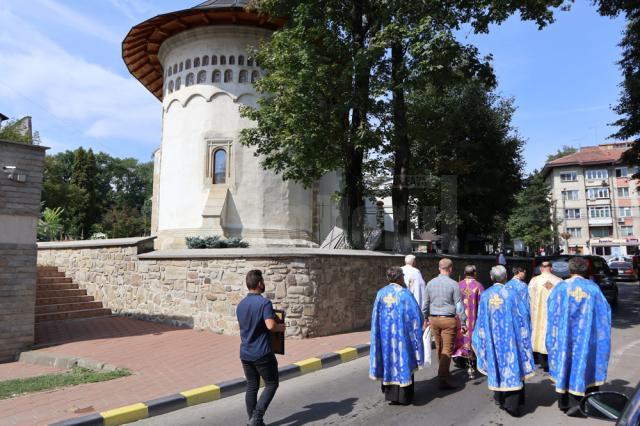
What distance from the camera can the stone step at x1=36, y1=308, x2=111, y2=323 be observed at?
38.7 ft

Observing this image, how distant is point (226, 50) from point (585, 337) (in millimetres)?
18457

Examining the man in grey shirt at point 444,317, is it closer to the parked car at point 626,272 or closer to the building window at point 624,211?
the parked car at point 626,272

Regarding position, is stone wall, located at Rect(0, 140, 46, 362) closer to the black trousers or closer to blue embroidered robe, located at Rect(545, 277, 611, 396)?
the black trousers

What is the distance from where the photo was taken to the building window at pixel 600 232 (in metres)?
61.2

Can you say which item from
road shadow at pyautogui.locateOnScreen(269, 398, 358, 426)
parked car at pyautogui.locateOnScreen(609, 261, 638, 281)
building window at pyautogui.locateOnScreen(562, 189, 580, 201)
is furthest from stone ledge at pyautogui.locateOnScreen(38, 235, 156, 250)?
building window at pyautogui.locateOnScreen(562, 189, 580, 201)

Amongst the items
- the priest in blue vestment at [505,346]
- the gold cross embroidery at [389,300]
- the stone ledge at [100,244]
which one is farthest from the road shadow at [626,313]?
the stone ledge at [100,244]

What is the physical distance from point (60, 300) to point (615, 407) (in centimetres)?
1421

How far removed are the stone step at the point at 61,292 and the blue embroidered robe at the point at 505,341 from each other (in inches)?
477

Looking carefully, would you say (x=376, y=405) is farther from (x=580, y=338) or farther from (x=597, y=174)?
(x=597, y=174)

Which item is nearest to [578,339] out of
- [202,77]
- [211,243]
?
[211,243]

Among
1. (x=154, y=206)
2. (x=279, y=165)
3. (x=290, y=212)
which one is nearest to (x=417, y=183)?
(x=290, y=212)

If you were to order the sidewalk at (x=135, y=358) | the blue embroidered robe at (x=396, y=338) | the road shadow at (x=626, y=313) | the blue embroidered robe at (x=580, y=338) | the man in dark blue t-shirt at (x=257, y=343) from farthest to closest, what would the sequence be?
1. the road shadow at (x=626, y=313)
2. the sidewalk at (x=135, y=358)
3. the blue embroidered robe at (x=396, y=338)
4. the blue embroidered robe at (x=580, y=338)
5. the man in dark blue t-shirt at (x=257, y=343)

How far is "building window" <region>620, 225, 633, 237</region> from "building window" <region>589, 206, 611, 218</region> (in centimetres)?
236

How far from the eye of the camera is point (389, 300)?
18.9 ft
